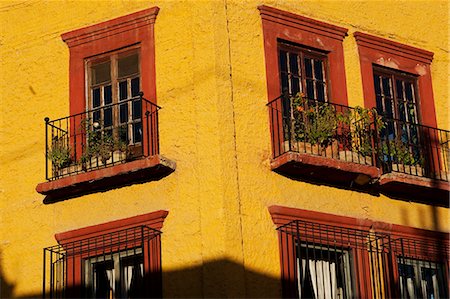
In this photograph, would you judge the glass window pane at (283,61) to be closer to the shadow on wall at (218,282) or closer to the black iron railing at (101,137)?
the black iron railing at (101,137)

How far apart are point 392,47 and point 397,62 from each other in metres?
0.26

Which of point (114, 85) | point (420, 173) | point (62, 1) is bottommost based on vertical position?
point (420, 173)

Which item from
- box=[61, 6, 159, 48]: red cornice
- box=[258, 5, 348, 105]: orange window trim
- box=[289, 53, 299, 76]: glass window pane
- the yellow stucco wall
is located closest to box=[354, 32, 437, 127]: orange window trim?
the yellow stucco wall

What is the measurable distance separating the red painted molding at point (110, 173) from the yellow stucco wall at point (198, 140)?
0.71 feet

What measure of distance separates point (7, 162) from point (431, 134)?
679 centimetres

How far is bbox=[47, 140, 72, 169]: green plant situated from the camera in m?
17.8

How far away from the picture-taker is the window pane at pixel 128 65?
59.9 ft

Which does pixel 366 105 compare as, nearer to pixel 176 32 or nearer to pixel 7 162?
pixel 176 32

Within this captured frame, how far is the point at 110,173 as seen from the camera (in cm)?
1712

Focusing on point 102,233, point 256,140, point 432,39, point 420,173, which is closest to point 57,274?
point 102,233

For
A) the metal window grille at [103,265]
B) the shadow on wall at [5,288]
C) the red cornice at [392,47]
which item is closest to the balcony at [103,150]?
the metal window grille at [103,265]

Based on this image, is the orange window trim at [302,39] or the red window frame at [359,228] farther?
the orange window trim at [302,39]

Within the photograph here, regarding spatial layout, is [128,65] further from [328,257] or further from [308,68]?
[328,257]

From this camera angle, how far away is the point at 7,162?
1855 centimetres
